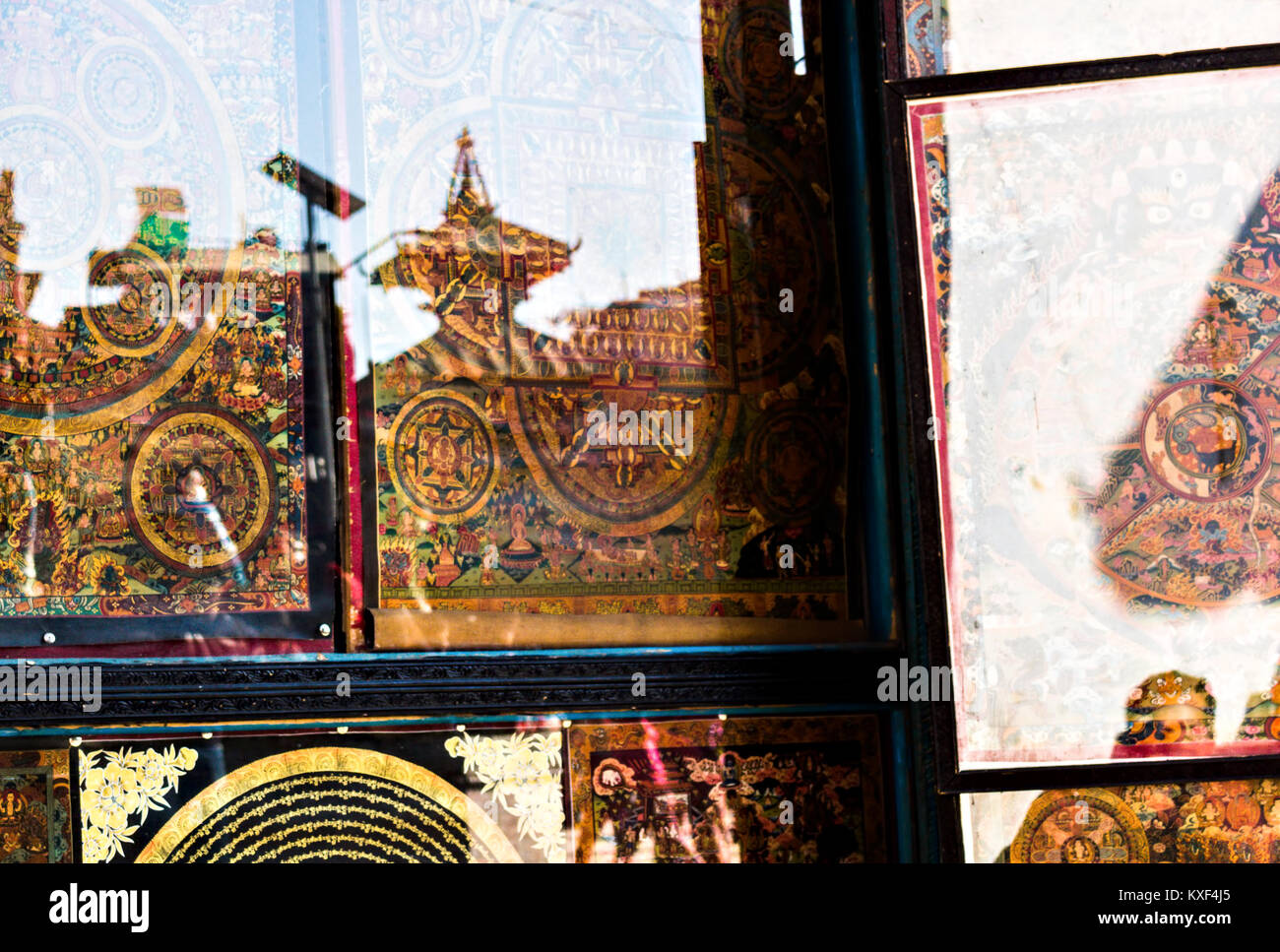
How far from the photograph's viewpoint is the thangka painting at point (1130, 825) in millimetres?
2832

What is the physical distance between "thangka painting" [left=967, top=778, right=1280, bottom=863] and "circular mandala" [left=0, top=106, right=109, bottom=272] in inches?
99.1

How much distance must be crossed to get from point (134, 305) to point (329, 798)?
4.18 feet

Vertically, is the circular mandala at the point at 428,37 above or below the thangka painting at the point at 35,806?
above

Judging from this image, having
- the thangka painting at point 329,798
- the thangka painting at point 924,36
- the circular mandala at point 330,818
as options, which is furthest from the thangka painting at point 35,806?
the thangka painting at point 924,36

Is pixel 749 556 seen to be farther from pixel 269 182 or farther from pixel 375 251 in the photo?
pixel 269 182

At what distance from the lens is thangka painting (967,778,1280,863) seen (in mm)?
2832

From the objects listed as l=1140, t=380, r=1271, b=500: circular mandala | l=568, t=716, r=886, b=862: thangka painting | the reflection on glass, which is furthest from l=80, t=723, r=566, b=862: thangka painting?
the reflection on glass

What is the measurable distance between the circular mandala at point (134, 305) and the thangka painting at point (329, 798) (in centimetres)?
94

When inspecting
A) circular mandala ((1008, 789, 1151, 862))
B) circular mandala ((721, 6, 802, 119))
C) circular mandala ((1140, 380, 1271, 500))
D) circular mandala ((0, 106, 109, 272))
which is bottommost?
circular mandala ((1008, 789, 1151, 862))

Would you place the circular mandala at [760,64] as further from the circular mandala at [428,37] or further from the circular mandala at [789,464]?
the circular mandala at [789,464]

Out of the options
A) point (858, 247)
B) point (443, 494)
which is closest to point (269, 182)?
point (443, 494)

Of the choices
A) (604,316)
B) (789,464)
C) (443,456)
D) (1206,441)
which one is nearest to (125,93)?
(443,456)

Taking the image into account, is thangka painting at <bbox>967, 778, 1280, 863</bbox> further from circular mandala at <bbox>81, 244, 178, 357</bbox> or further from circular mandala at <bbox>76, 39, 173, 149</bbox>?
circular mandala at <bbox>76, 39, 173, 149</bbox>
